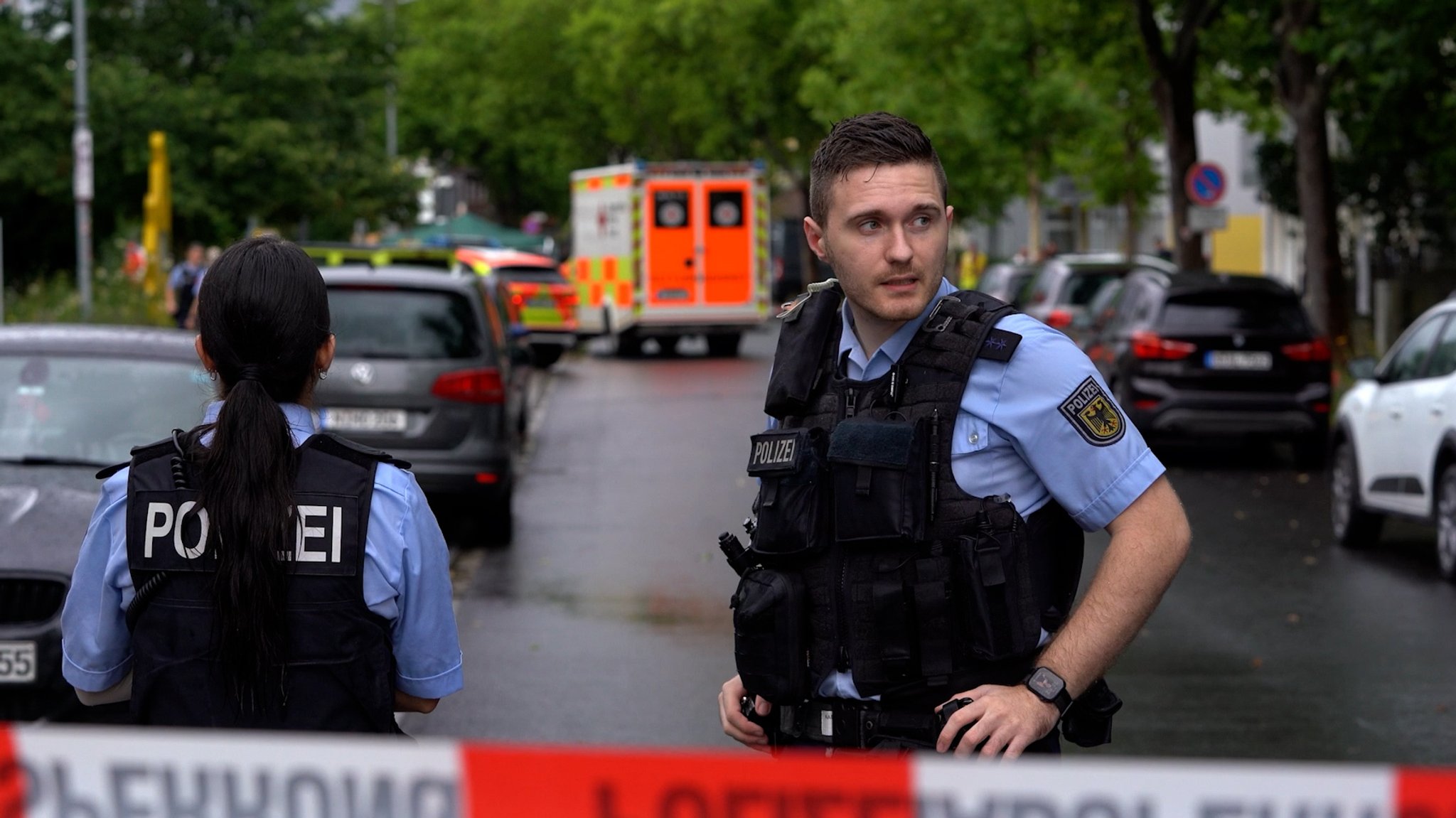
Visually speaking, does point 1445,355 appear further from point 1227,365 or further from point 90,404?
point 90,404

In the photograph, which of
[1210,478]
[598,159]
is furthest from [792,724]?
[598,159]

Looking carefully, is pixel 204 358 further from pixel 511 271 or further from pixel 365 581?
pixel 511 271

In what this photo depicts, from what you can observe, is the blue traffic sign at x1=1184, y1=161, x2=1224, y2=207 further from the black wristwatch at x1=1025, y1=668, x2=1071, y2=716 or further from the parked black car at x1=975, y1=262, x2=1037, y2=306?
the black wristwatch at x1=1025, y1=668, x2=1071, y2=716

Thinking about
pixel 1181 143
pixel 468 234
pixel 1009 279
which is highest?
pixel 468 234

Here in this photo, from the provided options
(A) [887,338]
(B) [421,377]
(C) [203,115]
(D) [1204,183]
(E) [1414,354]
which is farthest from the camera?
(C) [203,115]

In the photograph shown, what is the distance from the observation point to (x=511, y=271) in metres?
31.9

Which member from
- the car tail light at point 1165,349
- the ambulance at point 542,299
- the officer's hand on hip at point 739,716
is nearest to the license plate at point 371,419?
the car tail light at point 1165,349

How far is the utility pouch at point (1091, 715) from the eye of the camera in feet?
10.6

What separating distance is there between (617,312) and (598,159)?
145 feet

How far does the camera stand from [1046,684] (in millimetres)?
3062

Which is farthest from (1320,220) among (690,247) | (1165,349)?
(690,247)

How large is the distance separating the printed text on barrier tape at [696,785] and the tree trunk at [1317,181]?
22795mm

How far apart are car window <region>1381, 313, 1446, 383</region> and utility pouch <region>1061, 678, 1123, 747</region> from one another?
950 cm

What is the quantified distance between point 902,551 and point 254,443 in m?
0.97
